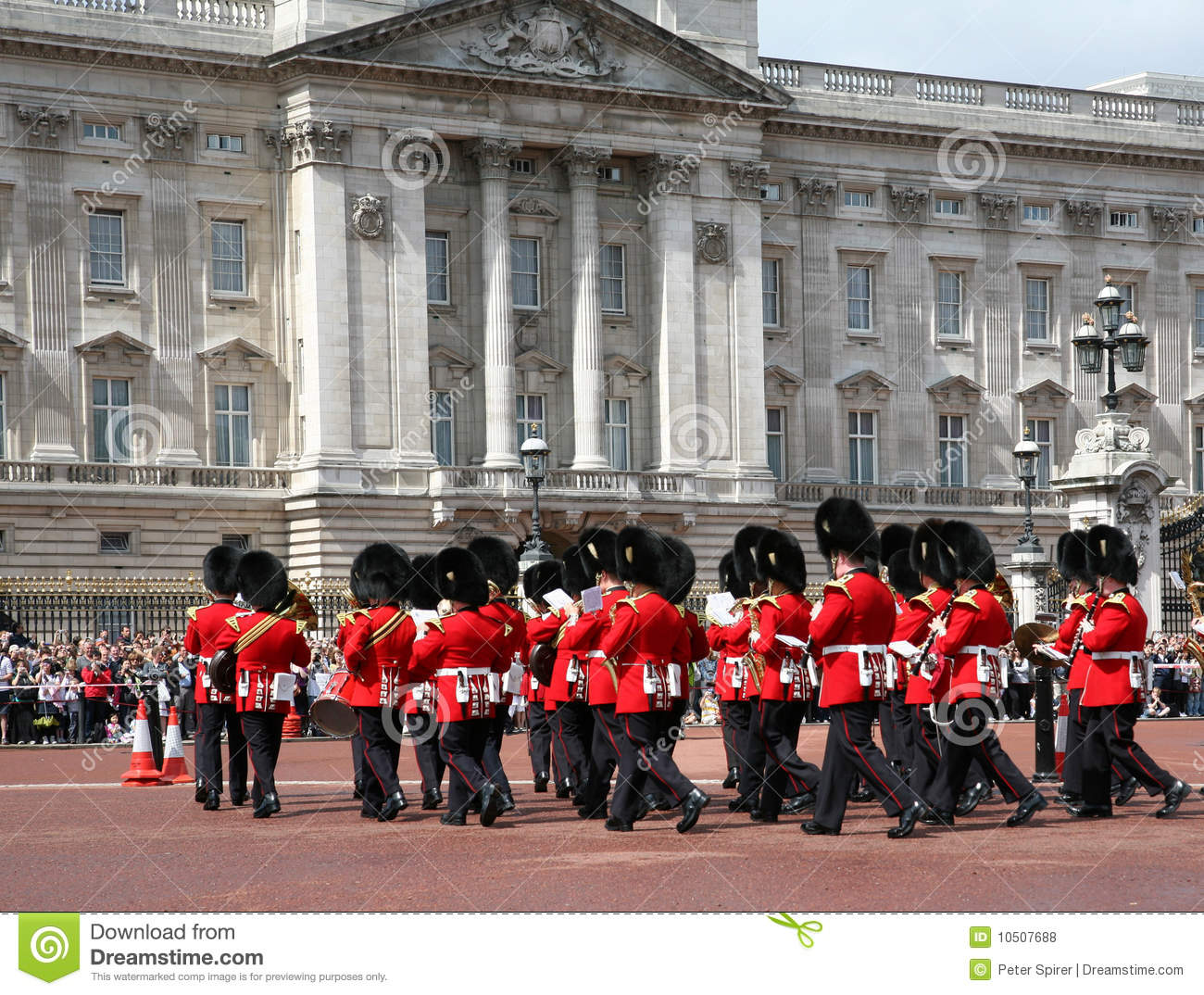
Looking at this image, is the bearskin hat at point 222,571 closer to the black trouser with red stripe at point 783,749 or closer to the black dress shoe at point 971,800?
the black trouser with red stripe at point 783,749

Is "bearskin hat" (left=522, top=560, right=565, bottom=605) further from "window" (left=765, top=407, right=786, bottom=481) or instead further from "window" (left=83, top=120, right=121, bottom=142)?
"window" (left=765, top=407, right=786, bottom=481)

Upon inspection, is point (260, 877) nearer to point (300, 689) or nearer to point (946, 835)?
point (946, 835)

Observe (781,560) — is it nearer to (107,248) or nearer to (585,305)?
(107,248)

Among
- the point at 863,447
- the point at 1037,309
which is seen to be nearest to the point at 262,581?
the point at 863,447

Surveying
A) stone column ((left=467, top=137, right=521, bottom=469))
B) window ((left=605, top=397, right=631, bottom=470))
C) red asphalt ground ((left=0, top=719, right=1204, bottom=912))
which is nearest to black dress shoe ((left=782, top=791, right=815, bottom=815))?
red asphalt ground ((left=0, top=719, right=1204, bottom=912))

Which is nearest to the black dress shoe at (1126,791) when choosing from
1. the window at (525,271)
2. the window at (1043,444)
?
the window at (525,271)

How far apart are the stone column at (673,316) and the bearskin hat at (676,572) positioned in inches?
1112

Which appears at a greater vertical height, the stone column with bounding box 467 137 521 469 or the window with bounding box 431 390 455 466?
the stone column with bounding box 467 137 521 469

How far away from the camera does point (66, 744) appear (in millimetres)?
24875

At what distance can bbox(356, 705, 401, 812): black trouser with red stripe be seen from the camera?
1460 cm

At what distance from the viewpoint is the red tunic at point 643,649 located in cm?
1326

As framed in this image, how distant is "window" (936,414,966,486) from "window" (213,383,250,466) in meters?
16.2

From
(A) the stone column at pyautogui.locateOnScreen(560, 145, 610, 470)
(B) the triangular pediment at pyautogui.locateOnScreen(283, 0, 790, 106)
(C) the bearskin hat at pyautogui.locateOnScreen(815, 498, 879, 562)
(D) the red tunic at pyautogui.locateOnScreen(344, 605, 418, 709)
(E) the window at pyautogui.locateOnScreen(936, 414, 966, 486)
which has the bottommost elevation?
(D) the red tunic at pyautogui.locateOnScreen(344, 605, 418, 709)

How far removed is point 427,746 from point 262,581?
1742 mm
